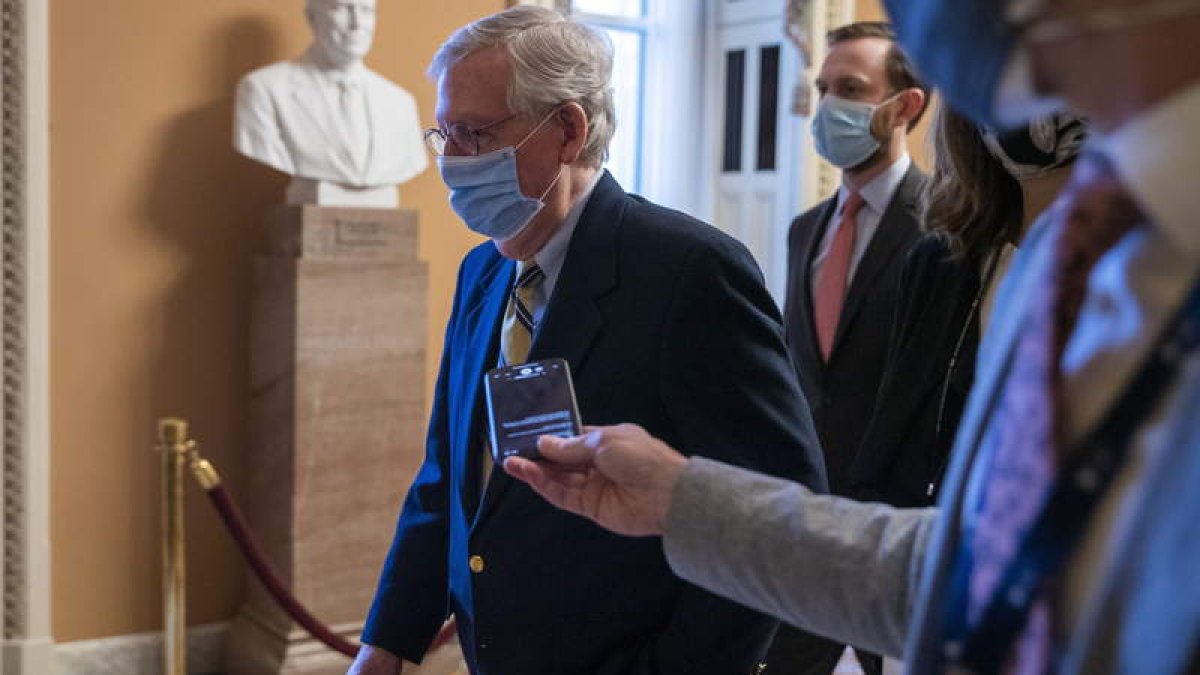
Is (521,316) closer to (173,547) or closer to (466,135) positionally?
(466,135)

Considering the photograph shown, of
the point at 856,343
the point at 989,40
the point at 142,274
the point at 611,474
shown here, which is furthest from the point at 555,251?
the point at 142,274

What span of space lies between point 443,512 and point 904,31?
1576mm

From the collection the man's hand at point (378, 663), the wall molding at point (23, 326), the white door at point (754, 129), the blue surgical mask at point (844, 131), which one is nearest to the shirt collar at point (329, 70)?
the wall molding at point (23, 326)

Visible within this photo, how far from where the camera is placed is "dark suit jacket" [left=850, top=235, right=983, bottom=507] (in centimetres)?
A: 277

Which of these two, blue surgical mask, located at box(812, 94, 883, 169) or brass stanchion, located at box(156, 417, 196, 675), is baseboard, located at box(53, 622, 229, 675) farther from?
blue surgical mask, located at box(812, 94, 883, 169)

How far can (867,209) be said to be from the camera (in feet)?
15.8

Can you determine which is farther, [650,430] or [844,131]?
[844,131]

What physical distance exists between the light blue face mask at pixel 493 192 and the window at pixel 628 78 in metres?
5.74

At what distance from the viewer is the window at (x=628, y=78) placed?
8.33 meters

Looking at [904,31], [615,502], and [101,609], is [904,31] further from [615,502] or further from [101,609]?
[101,609]

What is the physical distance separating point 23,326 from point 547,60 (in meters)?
3.51

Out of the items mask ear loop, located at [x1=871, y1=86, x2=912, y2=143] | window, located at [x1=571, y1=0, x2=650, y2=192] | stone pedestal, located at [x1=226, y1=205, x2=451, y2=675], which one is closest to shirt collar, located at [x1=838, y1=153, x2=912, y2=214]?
mask ear loop, located at [x1=871, y1=86, x2=912, y2=143]

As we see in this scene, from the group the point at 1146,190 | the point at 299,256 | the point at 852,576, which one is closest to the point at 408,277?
the point at 299,256

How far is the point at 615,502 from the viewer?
162cm
